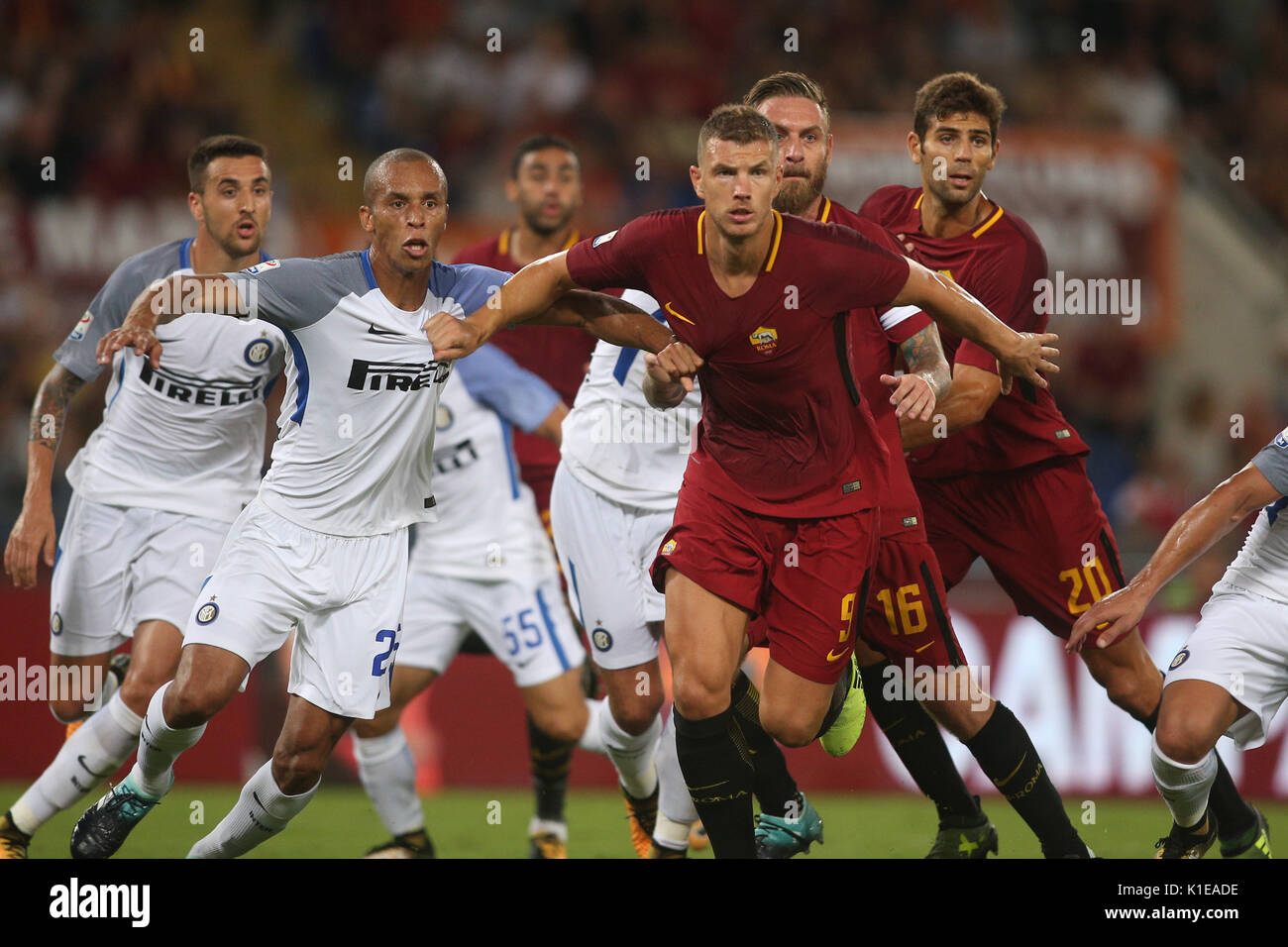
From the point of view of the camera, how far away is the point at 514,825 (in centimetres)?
855

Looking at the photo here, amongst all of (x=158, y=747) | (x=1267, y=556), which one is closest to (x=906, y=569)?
(x=1267, y=556)

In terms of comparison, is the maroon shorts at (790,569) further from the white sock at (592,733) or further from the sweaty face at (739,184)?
the white sock at (592,733)

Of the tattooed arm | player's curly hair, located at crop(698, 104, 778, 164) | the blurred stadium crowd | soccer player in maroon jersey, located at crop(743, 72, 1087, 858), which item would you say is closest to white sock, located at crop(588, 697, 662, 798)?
soccer player in maroon jersey, located at crop(743, 72, 1087, 858)

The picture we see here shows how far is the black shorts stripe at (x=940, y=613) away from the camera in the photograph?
18.8 feet

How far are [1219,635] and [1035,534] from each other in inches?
32.1

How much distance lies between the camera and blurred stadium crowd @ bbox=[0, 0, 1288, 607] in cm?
1267

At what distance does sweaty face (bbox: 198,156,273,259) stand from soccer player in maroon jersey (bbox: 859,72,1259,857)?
270 cm

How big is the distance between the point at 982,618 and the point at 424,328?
18.0ft

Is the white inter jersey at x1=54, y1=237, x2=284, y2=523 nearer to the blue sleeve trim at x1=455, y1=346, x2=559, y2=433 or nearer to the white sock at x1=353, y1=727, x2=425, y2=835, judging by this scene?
the blue sleeve trim at x1=455, y1=346, x2=559, y2=433

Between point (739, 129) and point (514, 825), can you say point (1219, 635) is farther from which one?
point (514, 825)

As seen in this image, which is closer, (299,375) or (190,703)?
(190,703)

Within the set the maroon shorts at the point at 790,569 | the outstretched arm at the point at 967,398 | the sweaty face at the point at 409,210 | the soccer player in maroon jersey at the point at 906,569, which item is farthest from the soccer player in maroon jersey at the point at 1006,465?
the sweaty face at the point at 409,210

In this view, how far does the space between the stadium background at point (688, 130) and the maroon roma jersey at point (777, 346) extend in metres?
5.92

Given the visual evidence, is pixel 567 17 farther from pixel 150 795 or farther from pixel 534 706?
pixel 150 795
